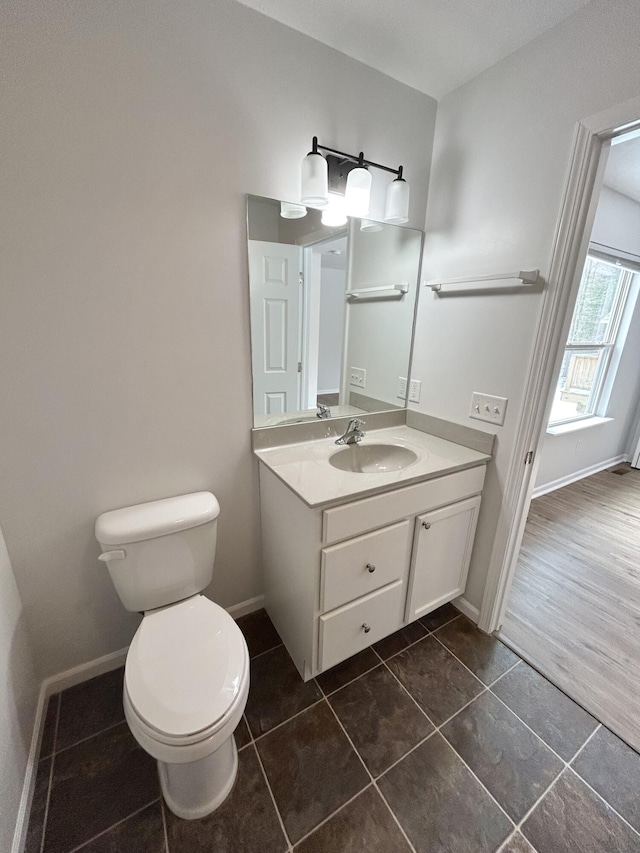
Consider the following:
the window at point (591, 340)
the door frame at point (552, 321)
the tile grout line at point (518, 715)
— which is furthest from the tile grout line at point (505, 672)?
the window at point (591, 340)

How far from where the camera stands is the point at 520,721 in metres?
1.31

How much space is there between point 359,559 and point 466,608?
880mm

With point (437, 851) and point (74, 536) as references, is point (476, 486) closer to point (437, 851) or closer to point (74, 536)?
point (437, 851)

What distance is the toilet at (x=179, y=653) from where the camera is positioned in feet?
2.91

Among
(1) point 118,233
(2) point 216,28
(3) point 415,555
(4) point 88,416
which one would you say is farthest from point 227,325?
(3) point 415,555

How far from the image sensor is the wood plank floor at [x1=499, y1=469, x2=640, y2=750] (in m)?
1.45

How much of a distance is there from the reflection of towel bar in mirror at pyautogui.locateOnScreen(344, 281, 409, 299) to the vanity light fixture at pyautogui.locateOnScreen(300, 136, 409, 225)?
12.2 inches

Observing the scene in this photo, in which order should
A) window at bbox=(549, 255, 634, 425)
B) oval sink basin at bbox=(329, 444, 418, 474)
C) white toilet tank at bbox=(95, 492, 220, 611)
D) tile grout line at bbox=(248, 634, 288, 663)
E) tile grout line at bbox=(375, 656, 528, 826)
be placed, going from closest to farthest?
tile grout line at bbox=(375, 656, 528, 826)
white toilet tank at bbox=(95, 492, 220, 611)
tile grout line at bbox=(248, 634, 288, 663)
oval sink basin at bbox=(329, 444, 418, 474)
window at bbox=(549, 255, 634, 425)

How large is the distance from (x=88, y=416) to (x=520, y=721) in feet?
6.33

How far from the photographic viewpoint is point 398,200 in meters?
1.45

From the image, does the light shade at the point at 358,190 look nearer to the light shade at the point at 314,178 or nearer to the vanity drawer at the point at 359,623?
the light shade at the point at 314,178

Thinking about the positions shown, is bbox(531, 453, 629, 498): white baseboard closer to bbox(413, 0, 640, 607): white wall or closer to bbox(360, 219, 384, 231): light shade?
bbox(413, 0, 640, 607): white wall

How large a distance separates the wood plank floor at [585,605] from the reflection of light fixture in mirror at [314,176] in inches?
82.2

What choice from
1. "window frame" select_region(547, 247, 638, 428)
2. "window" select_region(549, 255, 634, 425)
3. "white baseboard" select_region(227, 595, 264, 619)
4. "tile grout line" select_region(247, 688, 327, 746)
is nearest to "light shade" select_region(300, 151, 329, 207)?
"white baseboard" select_region(227, 595, 264, 619)
